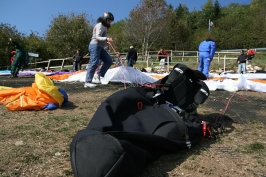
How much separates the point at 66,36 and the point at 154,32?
11.8 m

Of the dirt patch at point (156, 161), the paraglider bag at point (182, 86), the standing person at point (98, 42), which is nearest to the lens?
the dirt patch at point (156, 161)

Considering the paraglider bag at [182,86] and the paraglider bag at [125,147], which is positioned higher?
the paraglider bag at [182,86]

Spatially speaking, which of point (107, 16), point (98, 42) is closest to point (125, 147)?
point (98, 42)

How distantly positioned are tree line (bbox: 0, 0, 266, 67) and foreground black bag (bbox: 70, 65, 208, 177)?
14503 millimetres

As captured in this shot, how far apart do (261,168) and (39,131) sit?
1.93 m

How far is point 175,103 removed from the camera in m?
2.64

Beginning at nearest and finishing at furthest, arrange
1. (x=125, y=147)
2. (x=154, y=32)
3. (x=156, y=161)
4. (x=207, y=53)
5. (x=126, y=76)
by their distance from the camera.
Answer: (x=125, y=147)
(x=156, y=161)
(x=126, y=76)
(x=207, y=53)
(x=154, y=32)

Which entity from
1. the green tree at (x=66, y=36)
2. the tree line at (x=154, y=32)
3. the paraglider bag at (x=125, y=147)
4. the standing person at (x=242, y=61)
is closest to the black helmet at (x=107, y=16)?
the paraglider bag at (x=125, y=147)

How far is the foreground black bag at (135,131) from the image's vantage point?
145 cm

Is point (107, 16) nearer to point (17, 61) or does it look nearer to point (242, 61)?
point (17, 61)

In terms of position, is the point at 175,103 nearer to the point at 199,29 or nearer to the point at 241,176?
the point at 241,176

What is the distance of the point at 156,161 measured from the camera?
1853 millimetres

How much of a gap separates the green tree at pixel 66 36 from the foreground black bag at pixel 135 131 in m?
21.5

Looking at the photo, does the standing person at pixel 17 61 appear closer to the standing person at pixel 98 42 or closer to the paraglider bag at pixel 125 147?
the standing person at pixel 98 42
